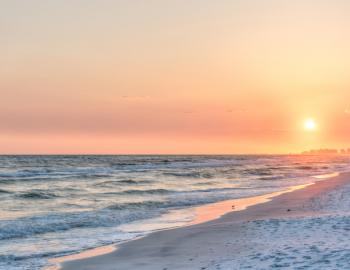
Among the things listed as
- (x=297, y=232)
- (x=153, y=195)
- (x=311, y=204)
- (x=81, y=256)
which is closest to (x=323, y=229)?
(x=297, y=232)

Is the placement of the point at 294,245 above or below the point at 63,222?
above

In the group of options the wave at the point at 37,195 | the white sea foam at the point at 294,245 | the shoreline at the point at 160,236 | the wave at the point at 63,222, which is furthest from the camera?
Result: the wave at the point at 37,195

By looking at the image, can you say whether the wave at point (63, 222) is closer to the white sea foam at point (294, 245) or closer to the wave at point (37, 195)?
the white sea foam at point (294, 245)

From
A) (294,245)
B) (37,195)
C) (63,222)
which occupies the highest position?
(294,245)

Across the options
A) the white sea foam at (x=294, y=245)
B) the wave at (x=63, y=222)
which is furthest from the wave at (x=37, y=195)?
the white sea foam at (x=294, y=245)

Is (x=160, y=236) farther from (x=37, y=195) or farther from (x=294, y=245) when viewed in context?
(x=37, y=195)

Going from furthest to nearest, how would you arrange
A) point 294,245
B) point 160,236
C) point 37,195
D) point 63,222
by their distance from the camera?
point 37,195 → point 63,222 → point 160,236 → point 294,245

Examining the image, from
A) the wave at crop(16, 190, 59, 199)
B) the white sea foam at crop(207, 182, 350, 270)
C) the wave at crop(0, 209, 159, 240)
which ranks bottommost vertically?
A: the wave at crop(0, 209, 159, 240)

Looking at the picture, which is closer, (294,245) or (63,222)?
(294,245)

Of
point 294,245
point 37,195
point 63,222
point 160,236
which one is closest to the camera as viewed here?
point 294,245

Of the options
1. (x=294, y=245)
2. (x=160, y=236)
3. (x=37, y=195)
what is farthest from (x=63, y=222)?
(x=37, y=195)

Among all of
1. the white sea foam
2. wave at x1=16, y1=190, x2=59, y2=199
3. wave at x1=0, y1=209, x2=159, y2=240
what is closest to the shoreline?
the white sea foam

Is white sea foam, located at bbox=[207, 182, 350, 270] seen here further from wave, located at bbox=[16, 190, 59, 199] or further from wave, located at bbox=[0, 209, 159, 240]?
wave, located at bbox=[16, 190, 59, 199]

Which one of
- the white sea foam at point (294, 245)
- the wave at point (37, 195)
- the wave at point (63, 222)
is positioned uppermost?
the white sea foam at point (294, 245)
